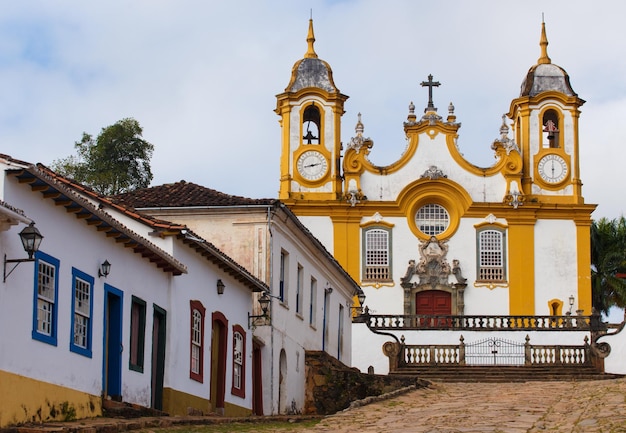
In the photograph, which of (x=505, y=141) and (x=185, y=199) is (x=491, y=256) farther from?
(x=185, y=199)

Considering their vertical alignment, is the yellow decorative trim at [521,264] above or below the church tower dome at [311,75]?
below

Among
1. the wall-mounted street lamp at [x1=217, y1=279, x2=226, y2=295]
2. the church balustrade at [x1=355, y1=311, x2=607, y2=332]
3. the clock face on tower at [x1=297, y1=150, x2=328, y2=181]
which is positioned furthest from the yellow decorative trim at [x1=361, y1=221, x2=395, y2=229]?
the wall-mounted street lamp at [x1=217, y1=279, x2=226, y2=295]

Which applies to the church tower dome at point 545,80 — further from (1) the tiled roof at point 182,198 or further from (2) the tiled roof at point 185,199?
(1) the tiled roof at point 182,198

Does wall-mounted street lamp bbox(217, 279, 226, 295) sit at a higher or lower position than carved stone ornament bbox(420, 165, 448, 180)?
lower

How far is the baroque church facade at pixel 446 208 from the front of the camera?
178 feet

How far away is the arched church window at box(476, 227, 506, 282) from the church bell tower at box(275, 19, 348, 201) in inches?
231

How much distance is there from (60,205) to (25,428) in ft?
11.9

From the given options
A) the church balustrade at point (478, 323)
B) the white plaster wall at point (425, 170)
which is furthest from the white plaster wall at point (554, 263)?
the church balustrade at point (478, 323)

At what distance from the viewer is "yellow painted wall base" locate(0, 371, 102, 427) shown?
17688 mm

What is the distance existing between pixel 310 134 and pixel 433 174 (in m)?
5.23

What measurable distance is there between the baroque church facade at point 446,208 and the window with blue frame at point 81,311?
33.4 meters

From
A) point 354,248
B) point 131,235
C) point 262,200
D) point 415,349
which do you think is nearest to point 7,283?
point 131,235

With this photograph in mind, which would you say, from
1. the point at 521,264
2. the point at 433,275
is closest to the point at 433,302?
the point at 433,275

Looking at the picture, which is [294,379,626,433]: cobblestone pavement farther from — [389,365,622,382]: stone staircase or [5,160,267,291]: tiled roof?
[389,365,622,382]: stone staircase
